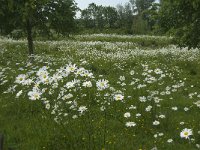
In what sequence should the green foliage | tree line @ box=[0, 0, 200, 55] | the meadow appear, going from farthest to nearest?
1. the green foliage
2. tree line @ box=[0, 0, 200, 55]
3. the meadow

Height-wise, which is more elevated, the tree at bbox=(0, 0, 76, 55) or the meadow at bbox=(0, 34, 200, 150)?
the tree at bbox=(0, 0, 76, 55)

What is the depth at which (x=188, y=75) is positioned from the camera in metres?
A: 15.9

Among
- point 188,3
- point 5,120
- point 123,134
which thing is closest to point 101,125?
point 123,134

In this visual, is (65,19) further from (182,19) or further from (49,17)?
(182,19)

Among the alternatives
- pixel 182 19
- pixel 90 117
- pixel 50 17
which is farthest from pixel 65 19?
pixel 90 117

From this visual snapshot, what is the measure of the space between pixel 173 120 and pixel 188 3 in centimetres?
470

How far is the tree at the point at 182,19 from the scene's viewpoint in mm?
12094

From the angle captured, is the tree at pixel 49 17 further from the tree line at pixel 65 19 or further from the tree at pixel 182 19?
the tree at pixel 182 19

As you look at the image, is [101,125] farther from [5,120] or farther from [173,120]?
[5,120]

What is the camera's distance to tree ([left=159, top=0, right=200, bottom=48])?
12.1 m

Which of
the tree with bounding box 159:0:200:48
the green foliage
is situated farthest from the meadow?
the green foliage

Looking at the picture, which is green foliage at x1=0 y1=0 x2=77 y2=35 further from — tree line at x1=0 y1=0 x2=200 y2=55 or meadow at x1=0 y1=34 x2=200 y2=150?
meadow at x1=0 y1=34 x2=200 y2=150

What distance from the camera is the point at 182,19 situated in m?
13.1

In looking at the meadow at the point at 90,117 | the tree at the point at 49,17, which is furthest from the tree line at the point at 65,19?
the meadow at the point at 90,117
